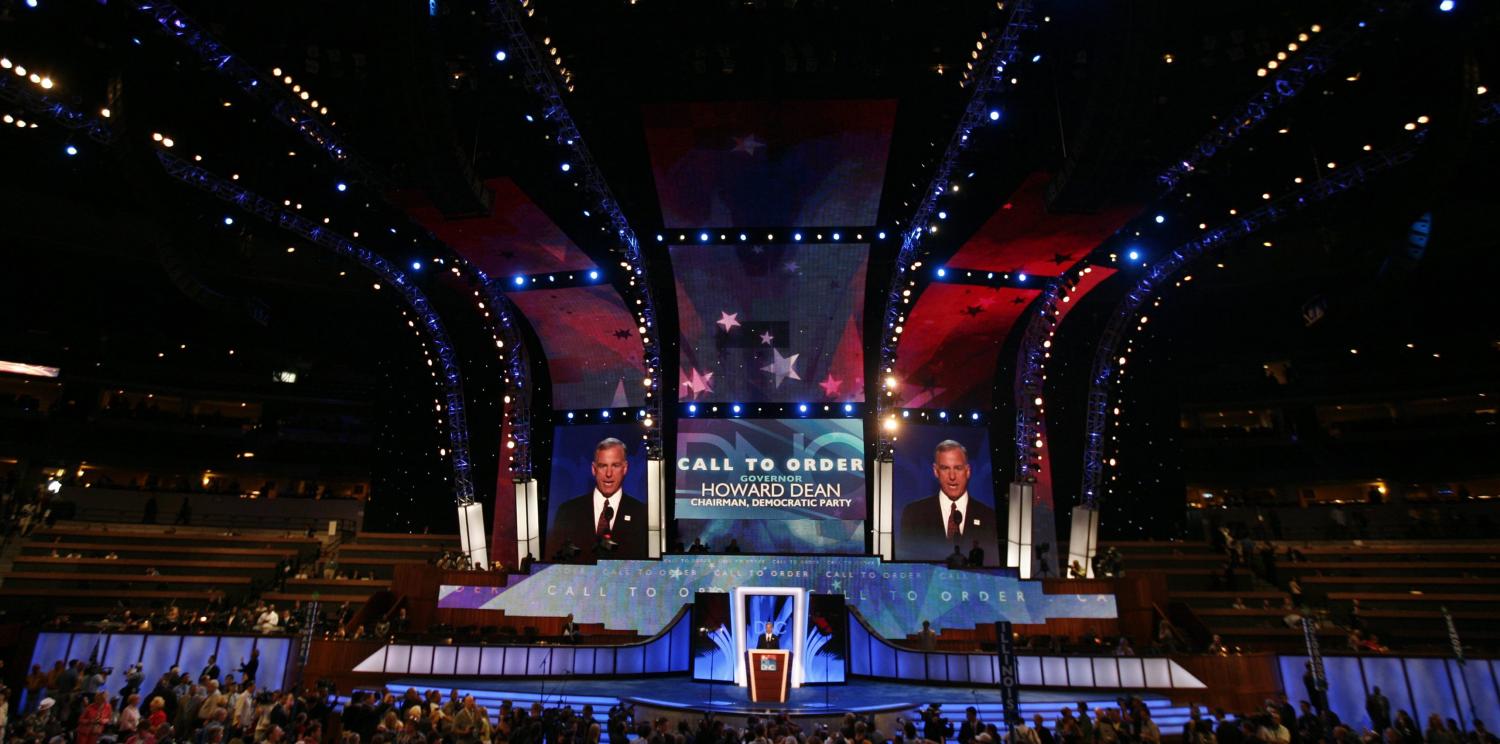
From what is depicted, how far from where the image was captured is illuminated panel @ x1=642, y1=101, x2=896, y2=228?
17.0 meters

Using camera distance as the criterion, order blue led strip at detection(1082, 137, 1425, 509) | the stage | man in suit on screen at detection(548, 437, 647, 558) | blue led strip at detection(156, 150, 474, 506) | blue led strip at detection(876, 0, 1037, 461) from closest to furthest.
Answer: the stage → blue led strip at detection(876, 0, 1037, 461) → blue led strip at detection(1082, 137, 1425, 509) → blue led strip at detection(156, 150, 474, 506) → man in suit on screen at detection(548, 437, 647, 558)

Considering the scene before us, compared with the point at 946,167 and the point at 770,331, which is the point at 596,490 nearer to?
the point at 770,331

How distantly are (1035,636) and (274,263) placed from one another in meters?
26.4

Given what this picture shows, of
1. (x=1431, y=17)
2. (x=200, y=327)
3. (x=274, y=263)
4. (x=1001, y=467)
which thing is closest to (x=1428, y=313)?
(x=1001, y=467)

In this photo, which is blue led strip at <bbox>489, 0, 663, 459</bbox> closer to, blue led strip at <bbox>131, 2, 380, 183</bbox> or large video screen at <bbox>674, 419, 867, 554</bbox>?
large video screen at <bbox>674, 419, 867, 554</bbox>

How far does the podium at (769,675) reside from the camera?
46.9 ft

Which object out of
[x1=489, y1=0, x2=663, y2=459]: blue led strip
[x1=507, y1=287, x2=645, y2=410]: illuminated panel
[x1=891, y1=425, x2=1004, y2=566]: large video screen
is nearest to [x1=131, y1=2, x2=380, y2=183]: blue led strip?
[x1=489, y1=0, x2=663, y2=459]: blue led strip

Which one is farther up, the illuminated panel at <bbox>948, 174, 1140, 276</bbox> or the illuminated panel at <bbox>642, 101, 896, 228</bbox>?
the illuminated panel at <bbox>642, 101, 896, 228</bbox>

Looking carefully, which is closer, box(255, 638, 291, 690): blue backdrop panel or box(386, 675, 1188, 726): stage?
box(386, 675, 1188, 726): stage

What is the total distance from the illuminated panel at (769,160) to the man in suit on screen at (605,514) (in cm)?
783

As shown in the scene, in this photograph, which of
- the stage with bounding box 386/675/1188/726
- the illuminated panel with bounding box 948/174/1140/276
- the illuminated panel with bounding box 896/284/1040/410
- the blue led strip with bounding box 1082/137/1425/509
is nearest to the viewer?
the stage with bounding box 386/675/1188/726

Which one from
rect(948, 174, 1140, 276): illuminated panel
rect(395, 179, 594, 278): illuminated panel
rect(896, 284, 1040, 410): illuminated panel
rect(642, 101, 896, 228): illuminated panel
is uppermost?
rect(642, 101, 896, 228): illuminated panel

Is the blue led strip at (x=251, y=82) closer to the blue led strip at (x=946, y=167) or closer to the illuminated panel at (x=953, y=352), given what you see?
the blue led strip at (x=946, y=167)

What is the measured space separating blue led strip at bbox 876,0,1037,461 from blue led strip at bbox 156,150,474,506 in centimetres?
1184
